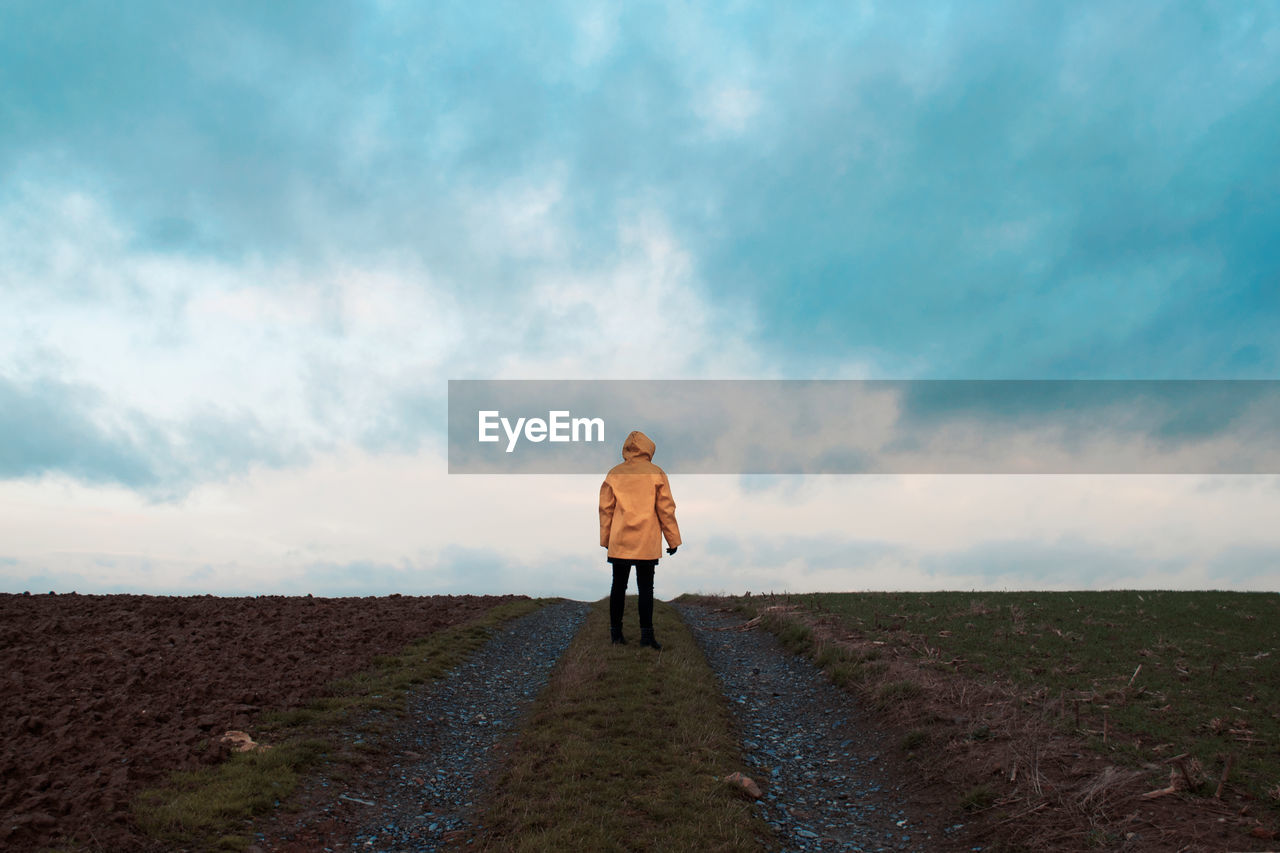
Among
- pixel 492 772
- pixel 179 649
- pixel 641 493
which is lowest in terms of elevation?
pixel 492 772

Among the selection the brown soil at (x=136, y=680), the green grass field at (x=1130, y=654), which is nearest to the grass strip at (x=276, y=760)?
the brown soil at (x=136, y=680)

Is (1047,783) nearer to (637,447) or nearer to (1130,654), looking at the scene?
(1130,654)

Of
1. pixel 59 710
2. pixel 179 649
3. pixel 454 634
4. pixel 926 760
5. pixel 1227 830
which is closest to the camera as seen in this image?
pixel 1227 830

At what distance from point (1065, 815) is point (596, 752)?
18.4ft

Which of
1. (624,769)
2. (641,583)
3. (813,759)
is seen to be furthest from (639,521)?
(624,769)

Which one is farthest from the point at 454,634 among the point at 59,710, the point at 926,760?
the point at 926,760

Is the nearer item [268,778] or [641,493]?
[268,778]

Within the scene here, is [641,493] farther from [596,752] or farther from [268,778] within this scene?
[268,778]

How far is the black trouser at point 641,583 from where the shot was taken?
16734mm

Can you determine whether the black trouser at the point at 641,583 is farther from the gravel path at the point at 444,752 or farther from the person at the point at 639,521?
the gravel path at the point at 444,752

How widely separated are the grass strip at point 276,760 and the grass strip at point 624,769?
8.36 feet

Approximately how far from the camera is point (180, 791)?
8.84 metres

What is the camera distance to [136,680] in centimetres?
1284

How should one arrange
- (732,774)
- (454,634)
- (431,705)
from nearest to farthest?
(732,774) → (431,705) → (454,634)
